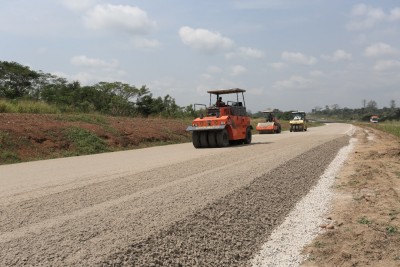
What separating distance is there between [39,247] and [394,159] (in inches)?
531

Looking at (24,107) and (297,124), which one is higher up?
(24,107)

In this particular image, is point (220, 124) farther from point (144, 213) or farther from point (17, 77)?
point (17, 77)

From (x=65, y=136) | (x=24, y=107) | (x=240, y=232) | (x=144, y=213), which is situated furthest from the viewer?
(x=24, y=107)

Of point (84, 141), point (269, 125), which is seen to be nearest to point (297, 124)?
point (269, 125)

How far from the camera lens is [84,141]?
18.3 meters

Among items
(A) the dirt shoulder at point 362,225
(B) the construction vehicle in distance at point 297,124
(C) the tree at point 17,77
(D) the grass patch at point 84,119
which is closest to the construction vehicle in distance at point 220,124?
(D) the grass patch at point 84,119

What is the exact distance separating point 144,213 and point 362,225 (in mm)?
3457

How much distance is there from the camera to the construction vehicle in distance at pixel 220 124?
1928cm

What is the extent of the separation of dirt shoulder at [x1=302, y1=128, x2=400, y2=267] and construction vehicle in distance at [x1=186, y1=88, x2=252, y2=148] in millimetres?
8426

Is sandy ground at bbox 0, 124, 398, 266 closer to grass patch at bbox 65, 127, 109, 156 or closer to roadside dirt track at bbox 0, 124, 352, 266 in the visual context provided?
roadside dirt track at bbox 0, 124, 352, 266

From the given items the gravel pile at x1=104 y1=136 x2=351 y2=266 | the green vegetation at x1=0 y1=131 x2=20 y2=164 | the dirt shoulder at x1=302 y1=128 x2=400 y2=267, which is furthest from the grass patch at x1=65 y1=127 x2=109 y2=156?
the dirt shoulder at x1=302 y1=128 x2=400 y2=267

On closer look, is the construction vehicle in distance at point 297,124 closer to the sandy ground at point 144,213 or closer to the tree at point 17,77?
the tree at point 17,77

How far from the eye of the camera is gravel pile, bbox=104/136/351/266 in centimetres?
480

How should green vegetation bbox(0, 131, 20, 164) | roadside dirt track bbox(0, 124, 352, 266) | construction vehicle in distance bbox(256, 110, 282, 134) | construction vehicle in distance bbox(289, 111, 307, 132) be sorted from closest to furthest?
roadside dirt track bbox(0, 124, 352, 266) < green vegetation bbox(0, 131, 20, 164) < construction vehicle in distance bbox(256, 110, 282, 134) < construction vehicle in distance bbox(289, 111, 307, 132)
